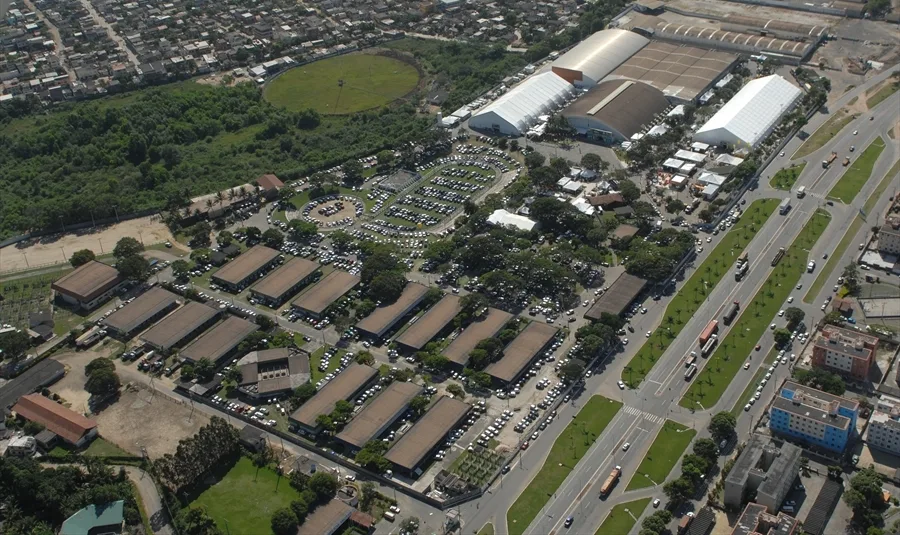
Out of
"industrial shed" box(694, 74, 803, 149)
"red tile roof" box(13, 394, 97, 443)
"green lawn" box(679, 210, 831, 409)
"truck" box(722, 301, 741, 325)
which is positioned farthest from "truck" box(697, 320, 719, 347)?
"red tile roof" box(13, 394, 97, 443)

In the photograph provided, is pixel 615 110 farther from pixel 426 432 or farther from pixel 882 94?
pixel 426 432

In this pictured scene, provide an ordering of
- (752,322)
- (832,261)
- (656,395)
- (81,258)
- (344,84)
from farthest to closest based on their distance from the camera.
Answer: (344,84), (81,258), (832,261), (752,322), (656,395)

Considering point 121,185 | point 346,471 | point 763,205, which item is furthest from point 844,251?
point 121,185

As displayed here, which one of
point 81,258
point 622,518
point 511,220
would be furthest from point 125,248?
point 622,518

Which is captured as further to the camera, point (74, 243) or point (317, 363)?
point (74, 243)

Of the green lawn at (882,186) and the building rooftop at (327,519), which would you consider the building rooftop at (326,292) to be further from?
the green lawn at (882,186)

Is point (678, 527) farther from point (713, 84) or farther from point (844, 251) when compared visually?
point (713, 84)
